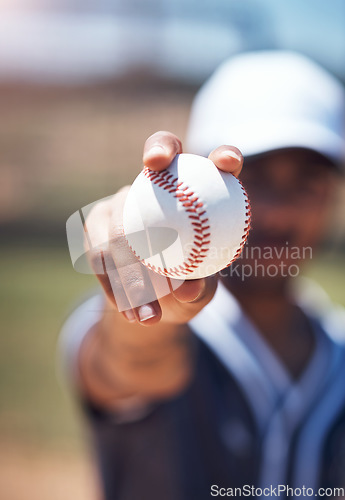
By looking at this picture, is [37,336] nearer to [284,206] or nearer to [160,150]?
[284,206]

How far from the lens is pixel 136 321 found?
51 centimetres

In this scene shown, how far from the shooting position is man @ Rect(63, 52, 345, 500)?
933 millimetres

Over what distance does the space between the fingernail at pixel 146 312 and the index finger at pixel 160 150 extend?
0.12 m

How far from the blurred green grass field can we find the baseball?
863mm

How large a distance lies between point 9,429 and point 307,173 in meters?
1.58

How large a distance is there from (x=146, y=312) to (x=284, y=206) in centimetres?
57

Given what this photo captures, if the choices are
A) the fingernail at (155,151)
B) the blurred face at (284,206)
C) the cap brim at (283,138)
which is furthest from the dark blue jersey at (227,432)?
the fingernail at (155,151)

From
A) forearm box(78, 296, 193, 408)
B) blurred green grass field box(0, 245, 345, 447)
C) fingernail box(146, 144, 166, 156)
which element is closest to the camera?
fingernail box(146, 144, 166, 156)

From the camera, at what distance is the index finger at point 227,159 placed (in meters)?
0.48

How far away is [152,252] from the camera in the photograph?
1.65ft

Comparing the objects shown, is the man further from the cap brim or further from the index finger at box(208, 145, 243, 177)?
the index finger at box(208, 145, 243, 177)

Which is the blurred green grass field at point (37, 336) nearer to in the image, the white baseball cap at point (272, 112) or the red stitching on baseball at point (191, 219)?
the white baseball cap at point (272, 112)

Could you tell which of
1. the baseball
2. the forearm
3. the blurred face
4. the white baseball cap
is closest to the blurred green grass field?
the blurred face

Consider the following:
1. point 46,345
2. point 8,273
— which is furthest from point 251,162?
point 8,273
